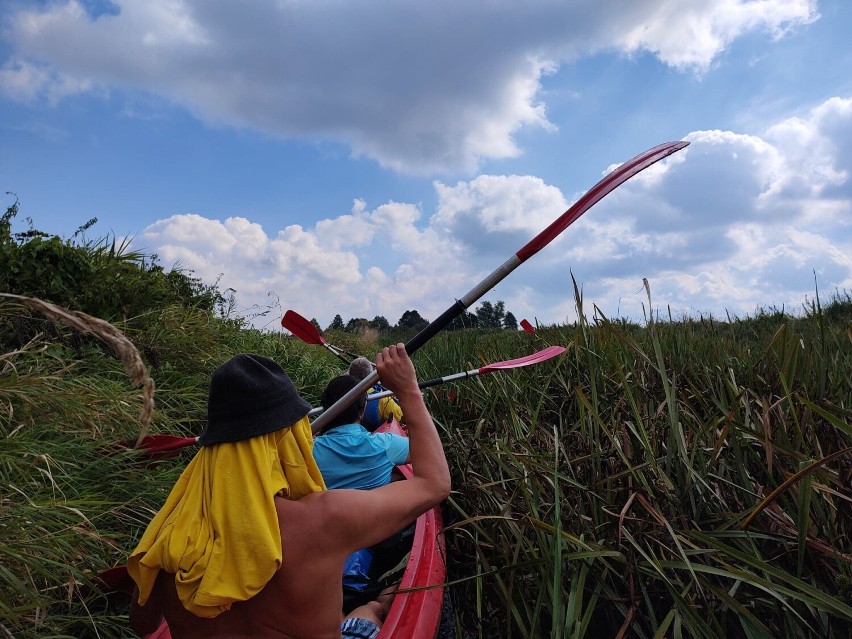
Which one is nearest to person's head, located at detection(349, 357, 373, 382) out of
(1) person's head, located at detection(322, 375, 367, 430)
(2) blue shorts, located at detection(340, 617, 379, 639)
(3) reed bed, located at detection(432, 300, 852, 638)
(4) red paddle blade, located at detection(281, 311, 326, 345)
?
(4) red paddle blade, located at detection(281, 311, 326, 345)

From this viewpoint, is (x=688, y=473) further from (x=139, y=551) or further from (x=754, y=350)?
(x=754, y=350)

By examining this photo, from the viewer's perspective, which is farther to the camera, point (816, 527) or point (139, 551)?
point (816, 527)

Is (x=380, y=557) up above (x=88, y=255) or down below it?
below

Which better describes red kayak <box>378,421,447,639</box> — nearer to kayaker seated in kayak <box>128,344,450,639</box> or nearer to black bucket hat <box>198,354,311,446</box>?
kayaker seated in kayak <box>128,344,450,639</box>

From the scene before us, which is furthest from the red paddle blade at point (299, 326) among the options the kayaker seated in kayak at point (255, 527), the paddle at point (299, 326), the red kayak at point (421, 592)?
the kayaker seated in kayak at point (255, 527)

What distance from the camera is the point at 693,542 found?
222cm

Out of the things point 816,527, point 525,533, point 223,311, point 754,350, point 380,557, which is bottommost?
point 380,557

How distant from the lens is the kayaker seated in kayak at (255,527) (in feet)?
5.02

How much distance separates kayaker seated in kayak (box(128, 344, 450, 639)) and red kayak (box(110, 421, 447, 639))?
1.63ft

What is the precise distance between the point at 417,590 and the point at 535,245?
154 cm

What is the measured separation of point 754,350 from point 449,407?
2.61m

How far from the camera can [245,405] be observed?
5.32ft

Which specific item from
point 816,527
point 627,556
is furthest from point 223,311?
point 816,527

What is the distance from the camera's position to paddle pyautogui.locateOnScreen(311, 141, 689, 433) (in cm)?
242
